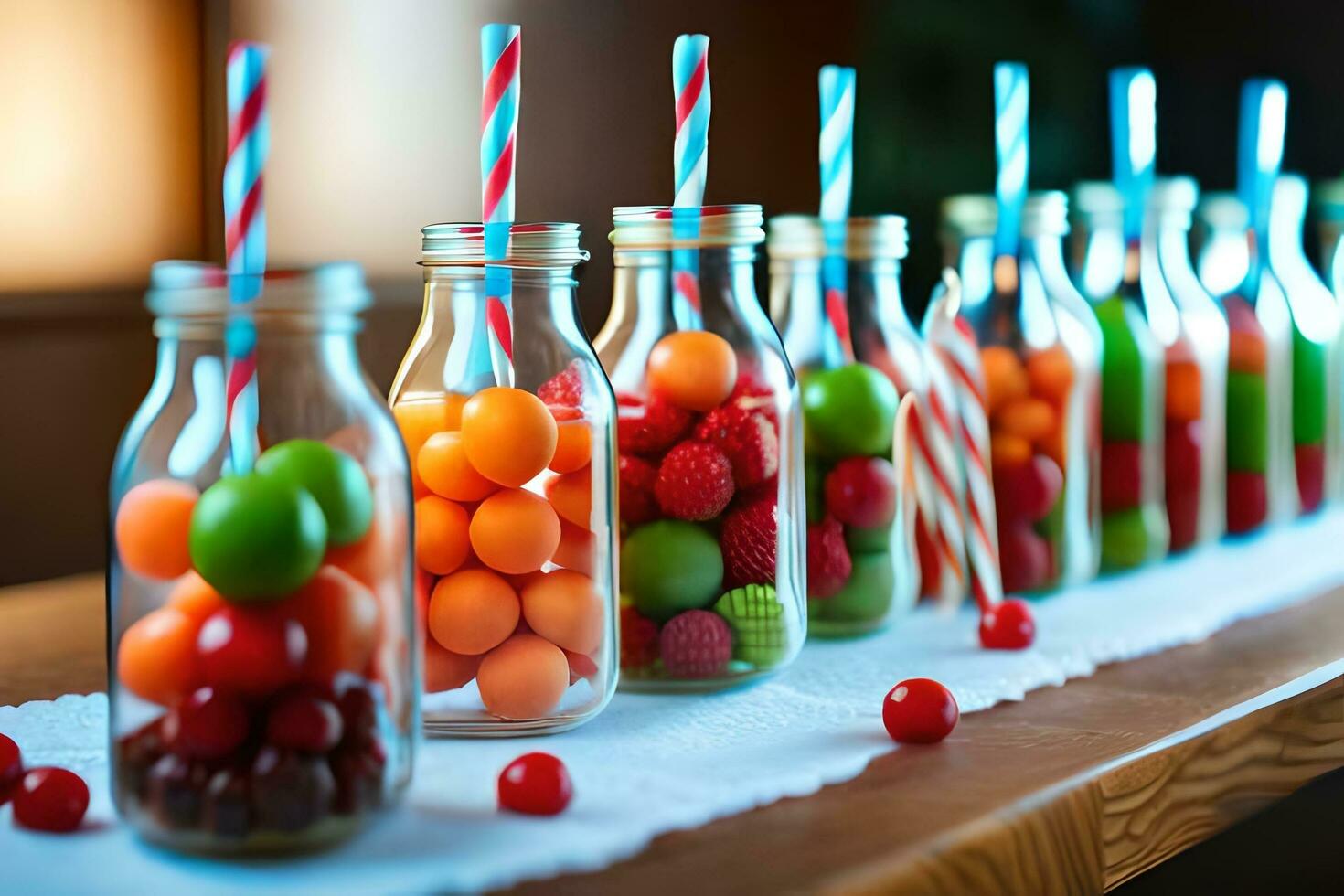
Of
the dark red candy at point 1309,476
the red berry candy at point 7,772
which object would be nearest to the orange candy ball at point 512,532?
the red berry candy at point 7,772

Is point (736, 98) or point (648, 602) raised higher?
point (736, 98)

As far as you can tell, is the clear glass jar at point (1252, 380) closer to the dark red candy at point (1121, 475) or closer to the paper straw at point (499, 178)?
the dark red candy at point (1121, 475)

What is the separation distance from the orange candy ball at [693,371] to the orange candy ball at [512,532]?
138 mm

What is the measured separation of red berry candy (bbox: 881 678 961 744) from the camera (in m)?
0.72

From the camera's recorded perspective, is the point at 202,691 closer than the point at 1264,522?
Yes

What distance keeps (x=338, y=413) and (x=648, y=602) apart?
0.25m

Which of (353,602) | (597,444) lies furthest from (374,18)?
(353,602)

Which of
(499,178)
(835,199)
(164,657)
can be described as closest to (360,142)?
(835,199)

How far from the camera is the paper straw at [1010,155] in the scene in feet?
3.57

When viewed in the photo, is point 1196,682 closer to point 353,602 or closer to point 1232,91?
point 353,602

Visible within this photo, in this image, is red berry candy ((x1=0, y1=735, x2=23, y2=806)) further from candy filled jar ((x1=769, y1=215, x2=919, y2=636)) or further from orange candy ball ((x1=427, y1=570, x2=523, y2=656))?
candy filled jar ((x1=769, y1=215, x2=919, y2=636))

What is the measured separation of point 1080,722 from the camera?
76cm

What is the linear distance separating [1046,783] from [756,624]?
212 millimetres

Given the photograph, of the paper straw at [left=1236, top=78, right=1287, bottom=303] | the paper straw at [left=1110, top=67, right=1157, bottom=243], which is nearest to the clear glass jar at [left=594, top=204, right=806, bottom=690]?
the paper straw at [left=1110, top=67, right=1157, bottom=243]
